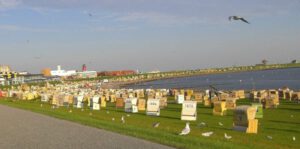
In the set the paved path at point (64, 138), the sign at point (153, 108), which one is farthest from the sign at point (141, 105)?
the paved path at point (64, 138)

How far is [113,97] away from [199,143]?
45353 mm

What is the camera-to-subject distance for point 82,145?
17484 mm

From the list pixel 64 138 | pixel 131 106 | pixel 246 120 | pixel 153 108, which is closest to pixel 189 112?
pixel 153 108

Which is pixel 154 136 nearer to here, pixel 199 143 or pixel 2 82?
pixel 199 143

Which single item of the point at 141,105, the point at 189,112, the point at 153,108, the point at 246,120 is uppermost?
the point at 246,120

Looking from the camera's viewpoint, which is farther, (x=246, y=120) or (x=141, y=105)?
(x=141, y=105)

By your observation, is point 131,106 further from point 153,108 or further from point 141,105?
point 153,108

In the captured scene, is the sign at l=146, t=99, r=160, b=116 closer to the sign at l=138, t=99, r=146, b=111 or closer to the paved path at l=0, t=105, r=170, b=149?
the sign at l=138, t=99, r=146, b=111

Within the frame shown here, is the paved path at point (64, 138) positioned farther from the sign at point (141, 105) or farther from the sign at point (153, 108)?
the sign at point (141, 105)

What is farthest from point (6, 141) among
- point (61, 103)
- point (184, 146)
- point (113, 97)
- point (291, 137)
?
point (113, 97)

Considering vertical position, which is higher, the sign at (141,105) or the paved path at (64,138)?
the paved path at (64,138)

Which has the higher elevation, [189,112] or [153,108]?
[189,112]

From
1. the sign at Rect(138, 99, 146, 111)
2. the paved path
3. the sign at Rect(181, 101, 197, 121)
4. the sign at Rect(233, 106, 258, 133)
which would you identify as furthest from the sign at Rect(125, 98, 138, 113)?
the sign at Rect(233, 106, 258, 133)

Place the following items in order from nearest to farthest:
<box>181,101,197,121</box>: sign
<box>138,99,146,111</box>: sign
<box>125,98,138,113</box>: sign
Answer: <box>181,101,197,121</box>: sign < <box>125,98,138,113</box>: sign < <box>138,99,146,111</box>: sign
